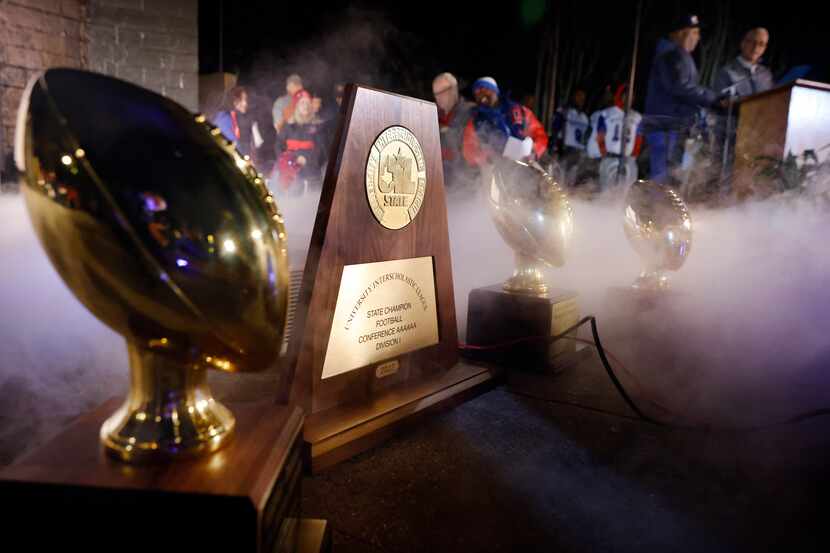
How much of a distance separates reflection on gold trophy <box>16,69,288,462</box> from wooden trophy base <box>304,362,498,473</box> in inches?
21.1

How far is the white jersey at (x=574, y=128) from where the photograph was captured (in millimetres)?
6527

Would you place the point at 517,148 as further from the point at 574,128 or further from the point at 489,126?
the point at 574,128

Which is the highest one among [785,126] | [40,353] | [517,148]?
[785,126]

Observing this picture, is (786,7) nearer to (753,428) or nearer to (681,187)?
(681,187)

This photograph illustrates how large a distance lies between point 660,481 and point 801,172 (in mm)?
2853

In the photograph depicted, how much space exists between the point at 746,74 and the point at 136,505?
576cm

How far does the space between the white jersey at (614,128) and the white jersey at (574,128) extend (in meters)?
0.14

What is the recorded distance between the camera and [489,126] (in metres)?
4.41

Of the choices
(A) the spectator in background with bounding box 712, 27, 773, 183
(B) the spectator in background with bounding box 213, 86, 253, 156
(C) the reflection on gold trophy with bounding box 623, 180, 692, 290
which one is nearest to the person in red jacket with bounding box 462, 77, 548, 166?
(A) the spectator in background with bounding box 712, 27, 773, 183

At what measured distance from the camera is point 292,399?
4.22ft

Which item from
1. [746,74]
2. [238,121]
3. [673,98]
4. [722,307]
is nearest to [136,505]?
[722,307]

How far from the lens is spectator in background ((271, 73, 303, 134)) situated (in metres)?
5.39

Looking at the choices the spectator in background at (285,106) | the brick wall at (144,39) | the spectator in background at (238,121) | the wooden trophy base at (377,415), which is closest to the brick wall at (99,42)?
the brick wall at (144,39)

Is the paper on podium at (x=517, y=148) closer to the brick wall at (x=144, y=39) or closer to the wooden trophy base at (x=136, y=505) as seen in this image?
the brick wall at (x=144, y=39)
